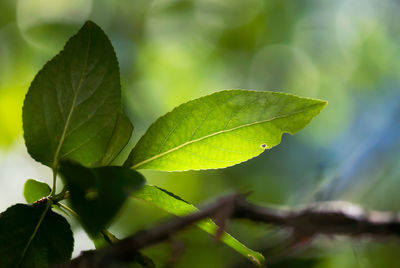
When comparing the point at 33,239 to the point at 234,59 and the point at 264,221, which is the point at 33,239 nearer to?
the point at 264,221

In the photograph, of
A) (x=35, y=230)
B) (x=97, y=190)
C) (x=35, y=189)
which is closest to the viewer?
(x=97, y=190)

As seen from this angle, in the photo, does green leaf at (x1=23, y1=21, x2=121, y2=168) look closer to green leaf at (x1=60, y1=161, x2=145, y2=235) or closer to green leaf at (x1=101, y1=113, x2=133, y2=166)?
green leaf at (x1=101, y1=113, x2=133, y2=166)

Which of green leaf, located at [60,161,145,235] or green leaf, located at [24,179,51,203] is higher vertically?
green leaf, located at [60,161,145,235]

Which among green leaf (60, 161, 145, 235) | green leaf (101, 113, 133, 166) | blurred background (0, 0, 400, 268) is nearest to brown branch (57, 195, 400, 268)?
green leaf (60, 161, 145, 235)

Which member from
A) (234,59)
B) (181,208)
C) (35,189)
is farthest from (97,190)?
(234,59)

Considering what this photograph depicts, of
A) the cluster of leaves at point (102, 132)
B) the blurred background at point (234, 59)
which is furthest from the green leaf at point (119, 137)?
the blurred background at point (234, 59)

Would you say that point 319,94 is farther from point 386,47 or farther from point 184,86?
point 184,86

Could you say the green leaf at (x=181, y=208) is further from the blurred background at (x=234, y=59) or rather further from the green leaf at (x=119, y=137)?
the blurred background at (x=234, y=59)
